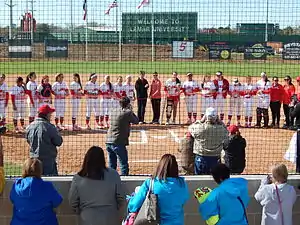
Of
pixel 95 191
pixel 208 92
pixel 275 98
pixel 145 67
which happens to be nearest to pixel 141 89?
pixel 208 92

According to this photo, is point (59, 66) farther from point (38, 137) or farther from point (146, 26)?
point (38, 137)

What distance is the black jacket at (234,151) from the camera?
762 centimetres

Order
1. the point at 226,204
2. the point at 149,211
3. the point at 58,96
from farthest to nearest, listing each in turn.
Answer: the point at 58,96 < the point at 226,204 < the point at 149,211

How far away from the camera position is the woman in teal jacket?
199 inches

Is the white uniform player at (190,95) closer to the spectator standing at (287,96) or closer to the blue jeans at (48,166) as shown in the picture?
the spectator standing at (287,96)

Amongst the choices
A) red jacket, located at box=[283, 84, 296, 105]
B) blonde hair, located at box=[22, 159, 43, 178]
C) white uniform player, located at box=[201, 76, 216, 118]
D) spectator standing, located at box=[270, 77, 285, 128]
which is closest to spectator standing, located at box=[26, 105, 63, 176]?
blonde hair, located at box=[22, 159, 43, 178]

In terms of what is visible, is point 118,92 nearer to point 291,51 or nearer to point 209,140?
point 209,140

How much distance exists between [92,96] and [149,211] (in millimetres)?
11113

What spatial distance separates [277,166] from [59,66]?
98.3 feet

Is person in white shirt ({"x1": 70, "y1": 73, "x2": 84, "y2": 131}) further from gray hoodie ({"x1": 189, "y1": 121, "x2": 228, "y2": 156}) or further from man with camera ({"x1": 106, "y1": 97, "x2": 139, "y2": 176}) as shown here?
gray hoodie ({"x1": 189, "y1": 121, "x2": 228, "y2": 156})

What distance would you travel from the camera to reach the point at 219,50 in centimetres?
A: 3672

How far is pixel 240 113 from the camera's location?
17250 mm

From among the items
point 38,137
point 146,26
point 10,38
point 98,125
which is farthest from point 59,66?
point 38,137

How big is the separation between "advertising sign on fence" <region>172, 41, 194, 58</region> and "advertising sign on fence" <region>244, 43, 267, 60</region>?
410cm
